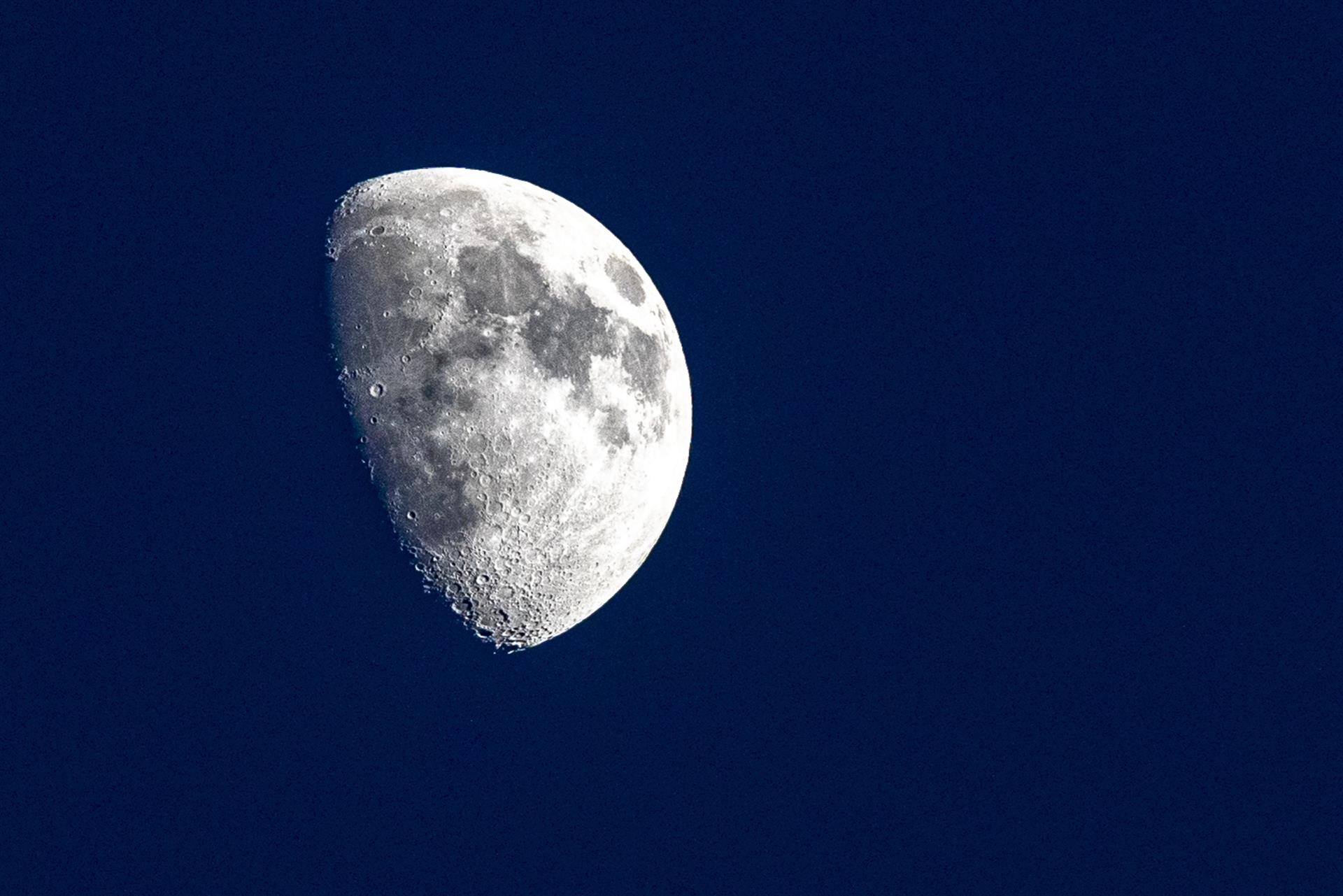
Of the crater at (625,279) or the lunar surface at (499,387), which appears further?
the crater at (625,279)

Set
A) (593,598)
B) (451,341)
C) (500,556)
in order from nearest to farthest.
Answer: (451,341), (500,556), (593,598)

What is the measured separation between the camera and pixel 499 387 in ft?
40.0

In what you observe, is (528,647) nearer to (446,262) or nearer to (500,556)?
(500,556)

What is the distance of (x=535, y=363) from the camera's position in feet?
40.6

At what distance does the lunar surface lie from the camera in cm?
1216

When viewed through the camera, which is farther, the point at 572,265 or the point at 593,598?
the point at 593,598

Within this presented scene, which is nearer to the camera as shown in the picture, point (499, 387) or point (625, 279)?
point (499, 387)

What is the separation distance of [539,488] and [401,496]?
167cm

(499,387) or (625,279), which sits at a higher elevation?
(625,279)

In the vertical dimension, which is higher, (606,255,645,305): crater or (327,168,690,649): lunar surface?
(606,255,645,305): crater

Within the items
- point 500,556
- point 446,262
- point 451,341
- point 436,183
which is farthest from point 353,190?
point 500,556

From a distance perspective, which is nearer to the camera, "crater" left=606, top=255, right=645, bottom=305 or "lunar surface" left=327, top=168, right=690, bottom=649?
"lunar surface" left=327, top=168, right=690, bottom=649

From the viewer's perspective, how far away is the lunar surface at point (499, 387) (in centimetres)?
1216

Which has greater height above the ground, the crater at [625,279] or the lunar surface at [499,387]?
the crater at [625,279]
